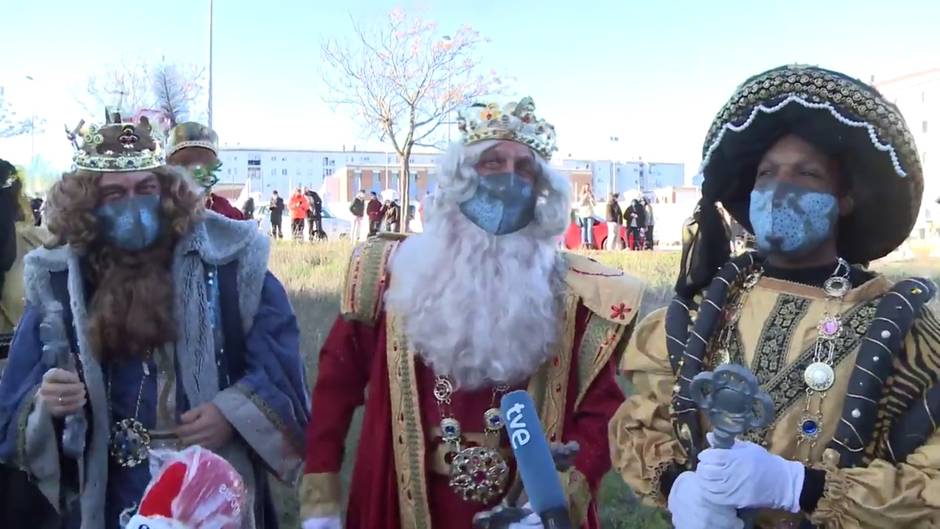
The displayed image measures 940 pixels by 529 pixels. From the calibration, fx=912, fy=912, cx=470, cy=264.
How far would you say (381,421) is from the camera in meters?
A: 2.80

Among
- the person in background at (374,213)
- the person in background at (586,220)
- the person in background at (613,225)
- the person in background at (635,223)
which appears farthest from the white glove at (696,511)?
the person in background at (635,223)

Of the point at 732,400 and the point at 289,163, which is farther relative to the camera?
the point at 289,163

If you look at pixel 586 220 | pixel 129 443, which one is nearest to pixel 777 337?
pixel 129 443

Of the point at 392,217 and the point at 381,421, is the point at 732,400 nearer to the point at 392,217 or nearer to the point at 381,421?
the point at 381,421

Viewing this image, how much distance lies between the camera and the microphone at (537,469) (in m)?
1.55

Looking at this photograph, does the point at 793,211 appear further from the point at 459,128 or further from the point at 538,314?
the point at 459,128

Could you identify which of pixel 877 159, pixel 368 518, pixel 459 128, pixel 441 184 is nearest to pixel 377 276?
pixel 441 184

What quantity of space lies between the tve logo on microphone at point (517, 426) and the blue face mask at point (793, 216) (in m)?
0.97

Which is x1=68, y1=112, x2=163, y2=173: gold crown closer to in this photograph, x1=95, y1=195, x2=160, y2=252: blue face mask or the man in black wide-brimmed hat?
x1=95, y1=195, x2=160, y2=252: blue face mask

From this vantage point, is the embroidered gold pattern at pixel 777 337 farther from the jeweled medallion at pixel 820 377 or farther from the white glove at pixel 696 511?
the white glove at pixel 696 511

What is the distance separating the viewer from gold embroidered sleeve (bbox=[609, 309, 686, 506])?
232 cm

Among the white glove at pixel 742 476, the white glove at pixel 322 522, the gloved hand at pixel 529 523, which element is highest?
the white glove at pixel 742 476

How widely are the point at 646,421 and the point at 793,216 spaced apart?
2.10 ft

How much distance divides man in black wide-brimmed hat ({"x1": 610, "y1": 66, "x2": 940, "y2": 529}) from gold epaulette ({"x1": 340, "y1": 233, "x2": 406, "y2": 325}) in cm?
83
